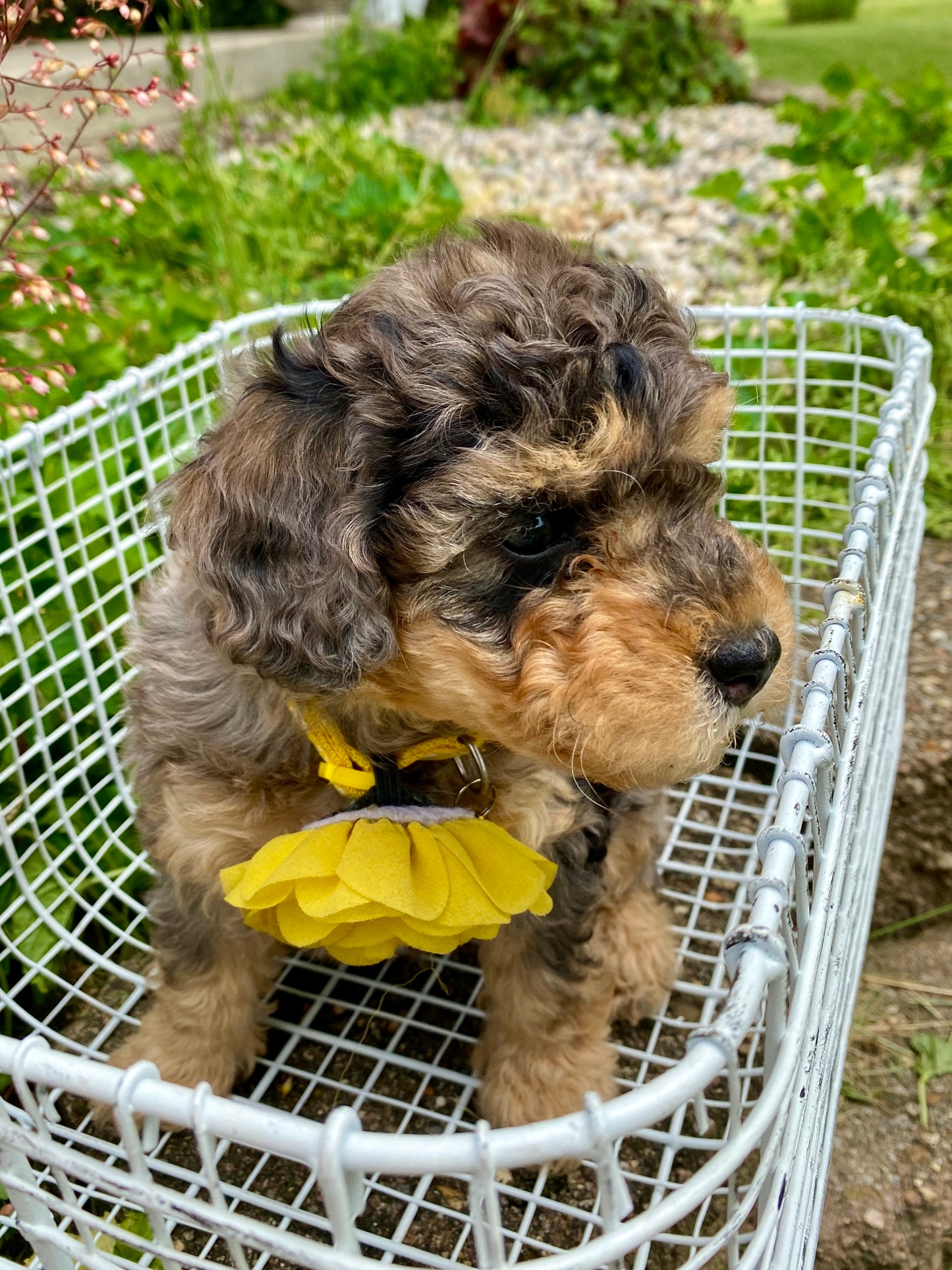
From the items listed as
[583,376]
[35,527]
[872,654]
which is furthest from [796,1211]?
[35,527]

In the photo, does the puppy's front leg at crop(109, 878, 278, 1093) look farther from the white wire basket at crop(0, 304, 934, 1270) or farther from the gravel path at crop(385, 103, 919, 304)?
the gravel path at crop(385, 103, 919, 304)

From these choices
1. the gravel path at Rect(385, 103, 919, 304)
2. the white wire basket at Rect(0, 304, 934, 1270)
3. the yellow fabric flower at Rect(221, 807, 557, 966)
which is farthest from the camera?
the gravel path at Rect(385, 103, 919, 304)

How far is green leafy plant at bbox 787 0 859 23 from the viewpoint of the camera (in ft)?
48.4

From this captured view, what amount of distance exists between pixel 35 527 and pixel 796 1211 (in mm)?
2334

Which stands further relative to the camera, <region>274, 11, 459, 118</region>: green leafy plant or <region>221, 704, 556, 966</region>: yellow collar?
<region>274, 11, 459, 118</region>: green leafy plant

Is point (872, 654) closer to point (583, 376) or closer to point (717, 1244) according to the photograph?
point (583, 376)

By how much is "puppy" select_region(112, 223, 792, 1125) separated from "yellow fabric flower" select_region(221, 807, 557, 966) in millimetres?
153

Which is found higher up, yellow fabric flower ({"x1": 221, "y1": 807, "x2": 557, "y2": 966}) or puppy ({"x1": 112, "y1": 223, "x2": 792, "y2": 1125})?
puppy ({"x1": 112, "y1": 223, "x2": 792, "y2": 1125})

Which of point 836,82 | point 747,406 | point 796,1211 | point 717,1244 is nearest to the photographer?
point 717,1244

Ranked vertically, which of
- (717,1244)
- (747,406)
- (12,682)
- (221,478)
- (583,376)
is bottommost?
(12,682)

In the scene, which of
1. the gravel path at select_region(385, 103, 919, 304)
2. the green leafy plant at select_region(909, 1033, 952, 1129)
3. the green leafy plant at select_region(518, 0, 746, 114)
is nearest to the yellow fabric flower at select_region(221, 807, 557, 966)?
the green leafy plant at select_region(909, 1033, 952, 1129)

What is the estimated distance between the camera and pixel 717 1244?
1063mm

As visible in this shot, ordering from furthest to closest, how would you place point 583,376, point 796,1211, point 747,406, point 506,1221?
1. point 747,406
2. point 506,1221
3. point 583,376
4. point 796,1211

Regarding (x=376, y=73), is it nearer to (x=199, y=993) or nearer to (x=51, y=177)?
(x=51, y=177)
